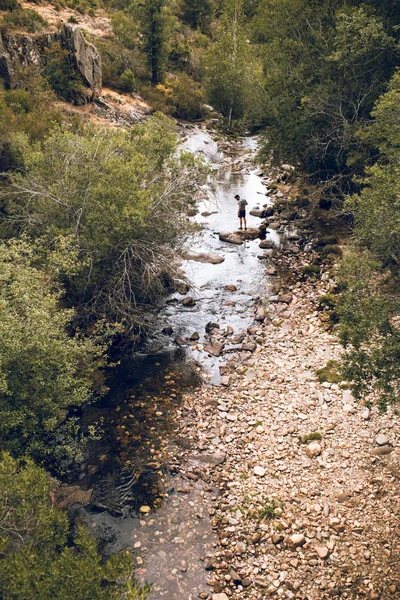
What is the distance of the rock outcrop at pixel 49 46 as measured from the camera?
99.6 feet

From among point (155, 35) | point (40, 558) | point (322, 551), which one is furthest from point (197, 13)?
point (40, 558)

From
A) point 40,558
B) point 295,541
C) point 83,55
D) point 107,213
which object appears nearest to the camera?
point 40,558

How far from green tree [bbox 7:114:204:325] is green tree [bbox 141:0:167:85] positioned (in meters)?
33.7

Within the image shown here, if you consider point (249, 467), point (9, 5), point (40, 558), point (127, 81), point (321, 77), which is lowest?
point (249, 467)

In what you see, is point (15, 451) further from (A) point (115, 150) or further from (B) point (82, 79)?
(B) point (82, 79)

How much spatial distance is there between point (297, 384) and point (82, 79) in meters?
32.2

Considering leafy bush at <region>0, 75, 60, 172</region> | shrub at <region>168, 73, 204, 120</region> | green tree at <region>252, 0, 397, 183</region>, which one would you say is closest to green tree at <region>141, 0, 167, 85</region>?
shrub at <region>168, 73, 204, 120</region>

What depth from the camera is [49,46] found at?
112 ft

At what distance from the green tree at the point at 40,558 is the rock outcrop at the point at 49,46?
30782 mm

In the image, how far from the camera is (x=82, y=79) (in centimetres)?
3481

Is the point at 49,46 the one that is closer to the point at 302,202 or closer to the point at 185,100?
the point at 185,100

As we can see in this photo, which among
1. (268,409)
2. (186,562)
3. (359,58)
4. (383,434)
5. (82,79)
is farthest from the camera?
(82,79)

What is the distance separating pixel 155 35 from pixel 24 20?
49.6 ft

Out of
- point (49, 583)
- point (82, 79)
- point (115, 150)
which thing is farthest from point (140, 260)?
point (82, 79)
